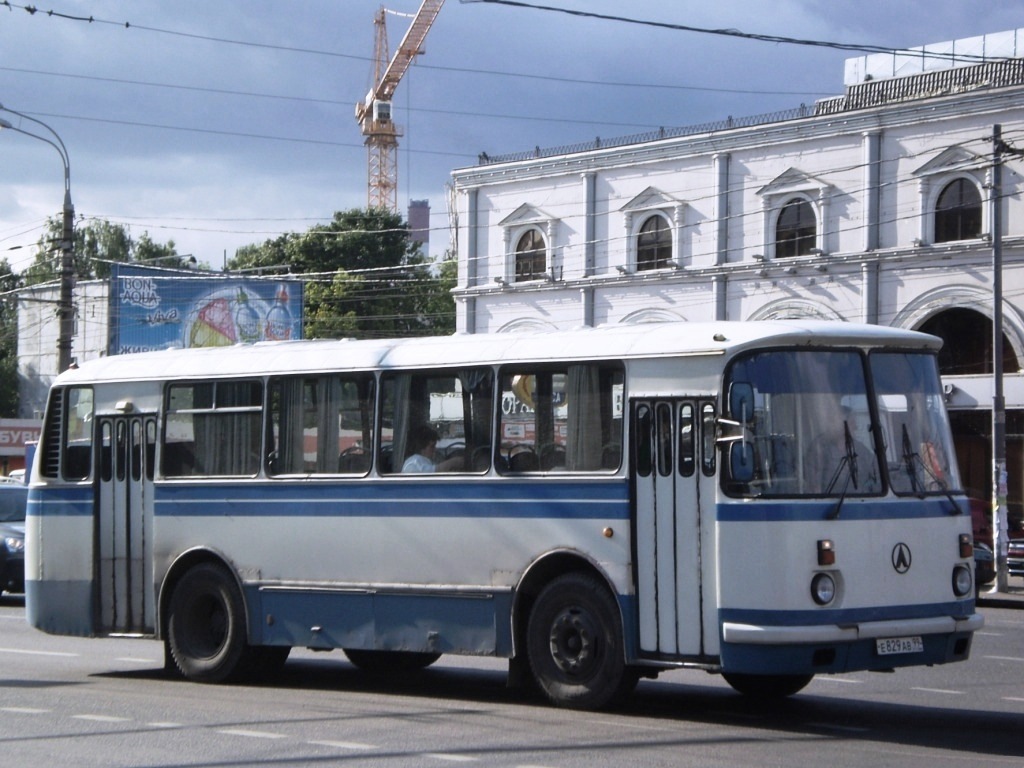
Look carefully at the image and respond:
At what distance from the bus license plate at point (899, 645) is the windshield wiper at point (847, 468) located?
898 millimetres

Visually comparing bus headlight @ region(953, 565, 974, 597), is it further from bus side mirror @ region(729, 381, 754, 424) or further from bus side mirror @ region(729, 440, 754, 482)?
bus side mirror @ region(729, 381, 754, 424)

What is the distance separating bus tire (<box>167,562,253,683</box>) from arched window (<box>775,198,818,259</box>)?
91.7ft

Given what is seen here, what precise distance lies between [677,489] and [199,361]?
18.0ft

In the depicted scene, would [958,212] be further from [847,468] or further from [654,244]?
[847,468]

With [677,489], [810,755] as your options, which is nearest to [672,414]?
[677,489]

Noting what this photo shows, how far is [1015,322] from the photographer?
3591cm

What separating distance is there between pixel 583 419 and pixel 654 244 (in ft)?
104

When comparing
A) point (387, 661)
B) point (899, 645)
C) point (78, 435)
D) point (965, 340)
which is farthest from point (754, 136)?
point (899, 645)

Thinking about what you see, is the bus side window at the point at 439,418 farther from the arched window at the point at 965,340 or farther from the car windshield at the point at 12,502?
the arched window at the point at 965,340

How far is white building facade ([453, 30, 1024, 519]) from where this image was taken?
3700 cm

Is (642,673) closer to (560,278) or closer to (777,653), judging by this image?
(777,653)

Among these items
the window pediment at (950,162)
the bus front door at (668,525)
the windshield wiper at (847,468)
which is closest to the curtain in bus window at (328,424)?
the bus front door at (668,525)

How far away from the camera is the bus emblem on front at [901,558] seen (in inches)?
428

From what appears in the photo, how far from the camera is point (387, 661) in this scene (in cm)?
1483
